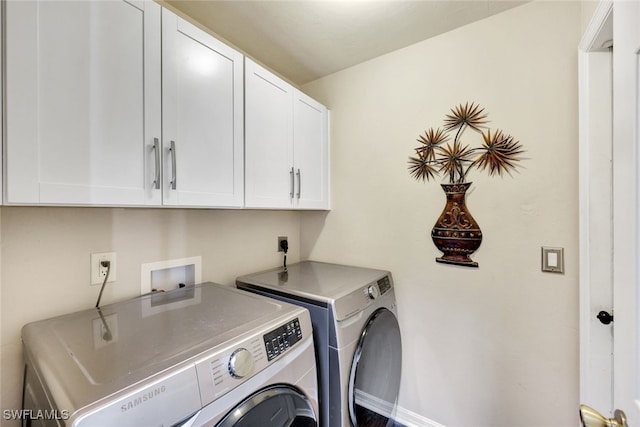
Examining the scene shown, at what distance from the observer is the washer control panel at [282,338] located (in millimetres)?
862

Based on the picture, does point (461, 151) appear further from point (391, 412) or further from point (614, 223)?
point (391, 412)

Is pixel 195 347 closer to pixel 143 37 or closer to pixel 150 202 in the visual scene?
pixel 150 202

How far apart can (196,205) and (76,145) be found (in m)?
0.41

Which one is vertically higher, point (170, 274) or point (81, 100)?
point (81, 100)

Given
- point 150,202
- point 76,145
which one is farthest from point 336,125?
point 76,145

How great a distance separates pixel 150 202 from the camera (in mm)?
957

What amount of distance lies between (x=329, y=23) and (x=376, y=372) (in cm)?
190

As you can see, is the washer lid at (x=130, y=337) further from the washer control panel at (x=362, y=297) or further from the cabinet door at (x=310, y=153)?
the cabinet door at (x=310, y=153)

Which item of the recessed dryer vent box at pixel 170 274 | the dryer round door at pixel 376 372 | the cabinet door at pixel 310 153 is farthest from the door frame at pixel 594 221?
the recessed dryer vent box at pixel 170 274

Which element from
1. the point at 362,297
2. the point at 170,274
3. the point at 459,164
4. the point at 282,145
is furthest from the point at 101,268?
the point at 459,164

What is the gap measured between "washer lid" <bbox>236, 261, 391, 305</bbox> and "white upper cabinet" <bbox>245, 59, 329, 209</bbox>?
1.39ft

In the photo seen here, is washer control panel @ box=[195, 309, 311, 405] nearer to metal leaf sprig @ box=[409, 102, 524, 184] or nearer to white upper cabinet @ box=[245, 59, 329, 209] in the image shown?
white upper cabinet @ box=[245, 59, 329, 209]

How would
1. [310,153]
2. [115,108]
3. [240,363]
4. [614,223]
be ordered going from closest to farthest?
[614,223] → [240,363] → [115,108] → [310,153]

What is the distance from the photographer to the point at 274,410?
0.85 meters
